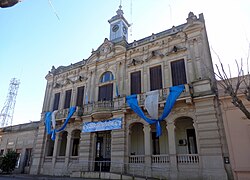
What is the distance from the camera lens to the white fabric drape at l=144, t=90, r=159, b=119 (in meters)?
13.4

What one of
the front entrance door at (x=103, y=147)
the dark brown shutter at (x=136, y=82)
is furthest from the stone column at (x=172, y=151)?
the front entrance door at (x=103, y=147)

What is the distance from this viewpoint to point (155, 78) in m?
15.9

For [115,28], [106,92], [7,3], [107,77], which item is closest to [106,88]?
[106,92]

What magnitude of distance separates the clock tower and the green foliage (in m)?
16.6

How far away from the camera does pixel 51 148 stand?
20125mm

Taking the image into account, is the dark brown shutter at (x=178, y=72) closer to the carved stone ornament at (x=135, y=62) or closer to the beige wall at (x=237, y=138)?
the carved stone ornament at (x=135, y=62)

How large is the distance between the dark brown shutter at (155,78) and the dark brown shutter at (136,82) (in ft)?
3.67

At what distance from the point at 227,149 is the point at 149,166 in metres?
5.07

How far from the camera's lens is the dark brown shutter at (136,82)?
16.4 m

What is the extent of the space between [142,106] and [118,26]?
12.7 meters

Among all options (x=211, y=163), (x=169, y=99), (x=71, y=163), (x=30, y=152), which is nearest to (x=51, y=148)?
(x=30, y=152)

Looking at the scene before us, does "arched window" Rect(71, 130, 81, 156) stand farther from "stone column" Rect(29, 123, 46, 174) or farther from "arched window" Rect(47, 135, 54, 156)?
"stone column" Rect(29, 123, 46, 174)

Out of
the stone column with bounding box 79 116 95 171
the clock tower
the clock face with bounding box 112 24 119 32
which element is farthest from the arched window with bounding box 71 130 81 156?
the clock face with bounding box 112 24 119 32

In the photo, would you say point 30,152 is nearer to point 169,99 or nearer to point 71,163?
point 71,163
